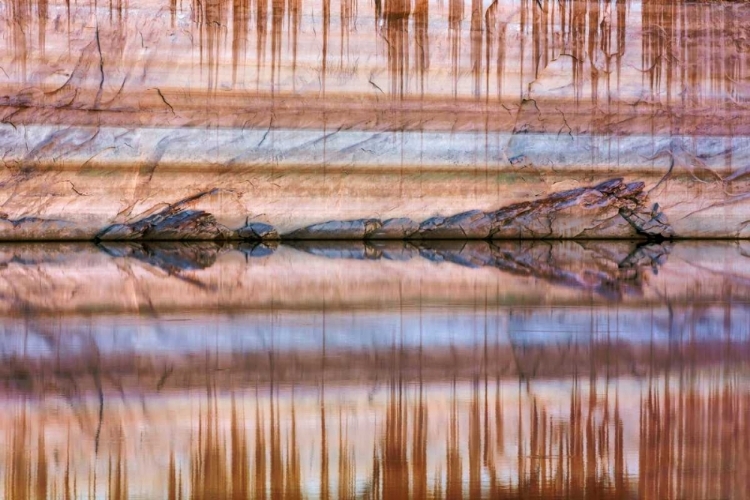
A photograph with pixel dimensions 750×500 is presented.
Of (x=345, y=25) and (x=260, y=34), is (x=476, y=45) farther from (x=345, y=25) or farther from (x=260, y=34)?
(x=260, y=34)

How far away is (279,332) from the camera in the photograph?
4.68 m

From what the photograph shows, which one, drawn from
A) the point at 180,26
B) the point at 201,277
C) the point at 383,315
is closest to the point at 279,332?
the point at 383,315

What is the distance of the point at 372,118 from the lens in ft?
35.2

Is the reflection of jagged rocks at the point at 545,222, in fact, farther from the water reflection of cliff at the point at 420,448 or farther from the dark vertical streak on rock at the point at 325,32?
the water reflection of cliff at the point at 420,448

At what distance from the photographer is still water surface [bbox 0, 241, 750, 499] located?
2539 millimetres

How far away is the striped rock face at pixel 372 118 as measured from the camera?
10.2 m

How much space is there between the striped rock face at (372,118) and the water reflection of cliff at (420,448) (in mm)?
7190

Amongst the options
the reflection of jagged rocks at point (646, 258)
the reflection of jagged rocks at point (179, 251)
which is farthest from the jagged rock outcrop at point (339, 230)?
the reflection of jagged rocks at point (646, 258)

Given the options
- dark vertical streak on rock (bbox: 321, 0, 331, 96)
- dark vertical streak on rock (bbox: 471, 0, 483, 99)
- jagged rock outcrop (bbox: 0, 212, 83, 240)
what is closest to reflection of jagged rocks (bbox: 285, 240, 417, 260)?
dark vertical streak on rock (bbox: 321, 0, 331, 96)

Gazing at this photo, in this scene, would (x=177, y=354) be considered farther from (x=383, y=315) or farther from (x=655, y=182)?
(x=655, y=182)

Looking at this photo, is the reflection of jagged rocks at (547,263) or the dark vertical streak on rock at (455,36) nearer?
the reflection of jagged rocks at (547,263)

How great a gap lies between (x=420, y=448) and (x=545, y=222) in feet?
27.9

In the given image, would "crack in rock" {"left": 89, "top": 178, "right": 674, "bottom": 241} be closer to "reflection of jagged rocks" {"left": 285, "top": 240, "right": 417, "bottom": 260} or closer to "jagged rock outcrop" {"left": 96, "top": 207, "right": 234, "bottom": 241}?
"jagged rock outcrop" {"left": 96, "top": 207, "right": 234, "bottom": 241}

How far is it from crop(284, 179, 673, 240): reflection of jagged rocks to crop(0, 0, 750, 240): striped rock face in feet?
0.06
